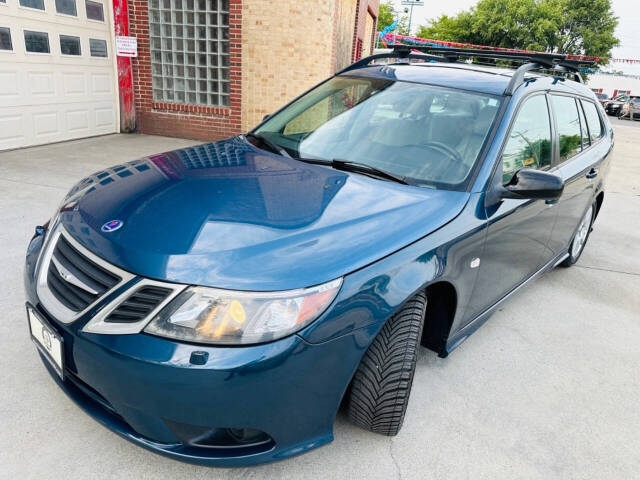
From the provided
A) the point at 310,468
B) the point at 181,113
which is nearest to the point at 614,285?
the point at 310,468

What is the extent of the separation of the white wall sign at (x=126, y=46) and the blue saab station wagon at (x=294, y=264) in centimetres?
666

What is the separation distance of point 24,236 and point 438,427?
364 centimetres

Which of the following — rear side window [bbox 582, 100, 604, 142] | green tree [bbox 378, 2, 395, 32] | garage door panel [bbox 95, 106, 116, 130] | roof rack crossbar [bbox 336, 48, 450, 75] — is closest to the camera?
roof rack crossbar [bbox 336, 48, 450, 75]

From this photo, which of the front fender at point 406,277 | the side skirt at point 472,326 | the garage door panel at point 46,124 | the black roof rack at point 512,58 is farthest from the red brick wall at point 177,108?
the front fender at point 406,277

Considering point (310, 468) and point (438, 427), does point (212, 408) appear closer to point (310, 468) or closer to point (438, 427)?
point (310, 468)

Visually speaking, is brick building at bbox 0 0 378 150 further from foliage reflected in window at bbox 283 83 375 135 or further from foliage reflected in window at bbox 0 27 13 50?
foliage reflected in window at bbox 283 83 375 135

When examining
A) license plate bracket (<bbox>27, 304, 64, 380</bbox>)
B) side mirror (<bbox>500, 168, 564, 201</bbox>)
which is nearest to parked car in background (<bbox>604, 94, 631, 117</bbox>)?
side mirror (<bbox>500, 168, 564, 201</bbox>)

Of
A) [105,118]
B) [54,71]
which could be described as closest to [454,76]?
[54,71]

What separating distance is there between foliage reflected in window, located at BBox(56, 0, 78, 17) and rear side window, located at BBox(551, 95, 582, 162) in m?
7.30

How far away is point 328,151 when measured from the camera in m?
2.78

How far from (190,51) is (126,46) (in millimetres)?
1077

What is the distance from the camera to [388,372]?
6.77 ft

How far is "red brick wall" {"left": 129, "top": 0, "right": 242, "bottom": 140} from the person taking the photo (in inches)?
340

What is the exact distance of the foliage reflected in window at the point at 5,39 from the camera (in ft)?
21.5
